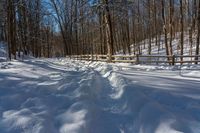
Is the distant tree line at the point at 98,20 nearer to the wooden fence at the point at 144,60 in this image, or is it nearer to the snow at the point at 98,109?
the wooden fence at the point at 144,60

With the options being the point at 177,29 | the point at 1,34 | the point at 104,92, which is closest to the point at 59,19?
the point at 1,34

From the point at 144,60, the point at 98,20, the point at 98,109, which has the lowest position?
the point at 98,109

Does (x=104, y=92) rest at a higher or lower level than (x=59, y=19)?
lower

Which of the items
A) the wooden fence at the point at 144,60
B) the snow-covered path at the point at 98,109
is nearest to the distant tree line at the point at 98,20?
the wooden fence at the point at 144,60

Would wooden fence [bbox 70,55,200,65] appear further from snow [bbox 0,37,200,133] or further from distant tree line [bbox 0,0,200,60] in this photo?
snow [bbox 0,37,200,133]

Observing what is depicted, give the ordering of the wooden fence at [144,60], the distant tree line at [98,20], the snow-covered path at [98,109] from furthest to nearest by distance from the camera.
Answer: the distant tree line at [98,20] < the wooden fence at [144,60] < the snow-covered path at [98,109]

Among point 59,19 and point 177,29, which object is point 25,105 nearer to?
point 59,19

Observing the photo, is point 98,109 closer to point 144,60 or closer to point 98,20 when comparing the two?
point 144,60

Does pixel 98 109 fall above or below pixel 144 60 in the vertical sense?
below

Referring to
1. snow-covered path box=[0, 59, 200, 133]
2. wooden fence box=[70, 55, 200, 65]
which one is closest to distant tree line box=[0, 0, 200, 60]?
wooden fence box=[70, 55, 200, 65]

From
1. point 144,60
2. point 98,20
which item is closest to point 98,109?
point 144,60

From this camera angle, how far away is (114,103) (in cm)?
730

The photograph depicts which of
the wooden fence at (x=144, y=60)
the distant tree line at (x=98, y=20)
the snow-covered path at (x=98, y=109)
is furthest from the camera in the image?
the distant tree line at (x=98, y=20)

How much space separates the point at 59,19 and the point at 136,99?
154 ft
